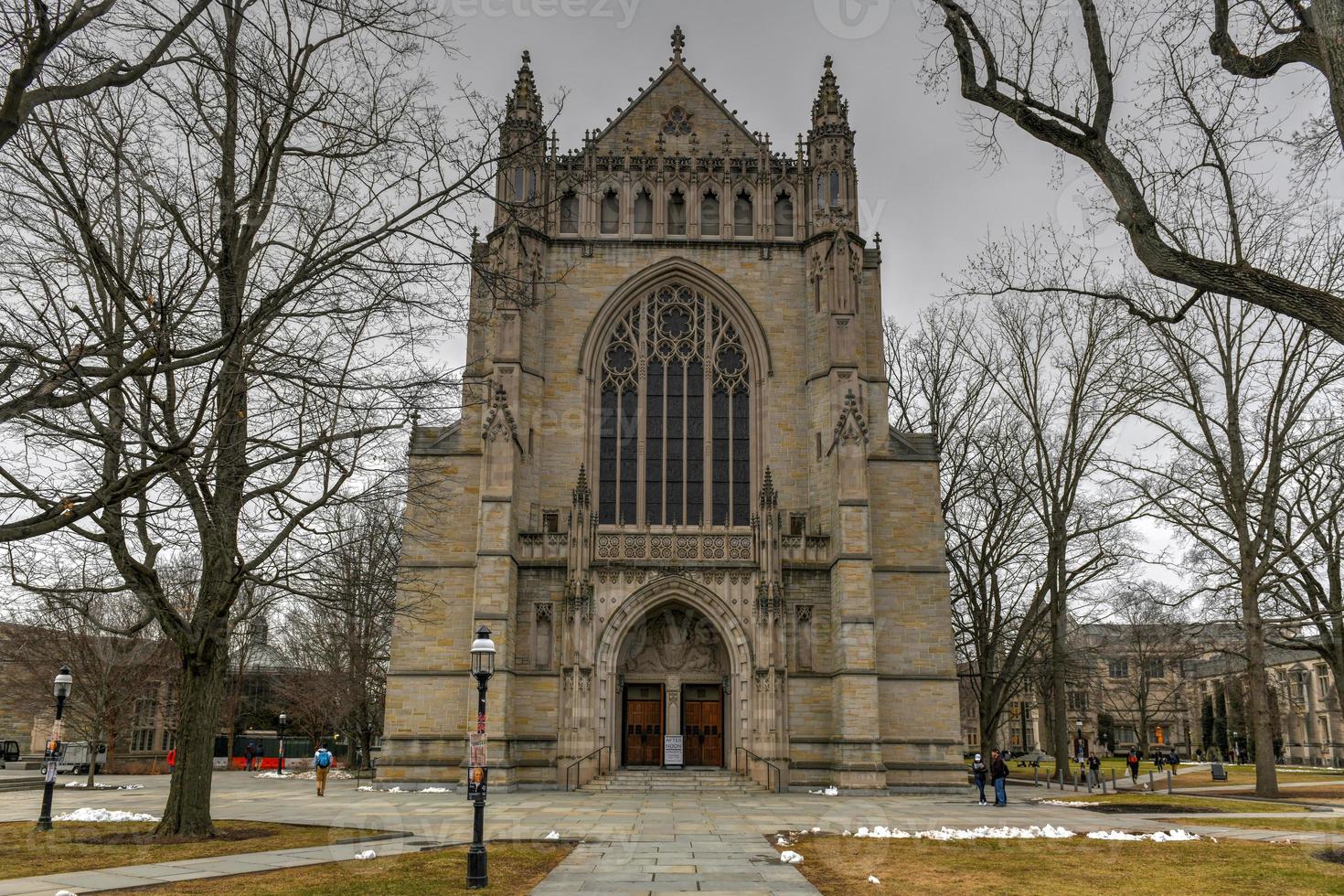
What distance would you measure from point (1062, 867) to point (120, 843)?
44.2ft

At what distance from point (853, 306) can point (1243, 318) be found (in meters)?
10.8

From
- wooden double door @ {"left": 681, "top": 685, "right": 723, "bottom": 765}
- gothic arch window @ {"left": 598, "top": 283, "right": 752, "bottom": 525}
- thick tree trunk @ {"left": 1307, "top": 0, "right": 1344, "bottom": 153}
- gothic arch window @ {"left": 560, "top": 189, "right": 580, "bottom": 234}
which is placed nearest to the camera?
thick tree trunk @ {"left": 1307, "top": 0, "right": 1344, "bottom": 153}

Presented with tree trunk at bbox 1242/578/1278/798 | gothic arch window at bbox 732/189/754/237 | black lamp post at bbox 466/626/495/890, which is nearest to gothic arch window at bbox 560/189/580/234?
gothic arch window at bbox 732/189/754/237

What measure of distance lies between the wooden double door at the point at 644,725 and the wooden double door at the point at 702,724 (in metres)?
0.76

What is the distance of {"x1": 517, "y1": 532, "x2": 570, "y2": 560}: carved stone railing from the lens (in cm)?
2903

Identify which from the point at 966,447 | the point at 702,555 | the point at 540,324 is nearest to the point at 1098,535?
the point at 966,447

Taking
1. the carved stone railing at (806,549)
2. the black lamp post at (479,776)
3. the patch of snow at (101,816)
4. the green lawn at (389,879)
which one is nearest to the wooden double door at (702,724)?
the carved stone railing at (806,549)

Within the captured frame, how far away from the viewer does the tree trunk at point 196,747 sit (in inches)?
620

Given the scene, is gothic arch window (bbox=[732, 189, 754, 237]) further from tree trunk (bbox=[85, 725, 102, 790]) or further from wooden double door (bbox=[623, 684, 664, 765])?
tree trunk (bbox=[85, 725, 102, 790])

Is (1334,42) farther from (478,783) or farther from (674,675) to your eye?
(674,675)

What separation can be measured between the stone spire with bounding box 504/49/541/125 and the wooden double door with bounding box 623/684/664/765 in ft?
59.3

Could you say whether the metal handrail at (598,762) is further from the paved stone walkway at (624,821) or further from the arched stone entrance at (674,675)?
the paved stone walkway at (624,821)

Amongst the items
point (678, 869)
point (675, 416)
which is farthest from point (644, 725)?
point (678, 869)

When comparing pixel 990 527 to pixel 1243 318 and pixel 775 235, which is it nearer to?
pixel 1243 318
